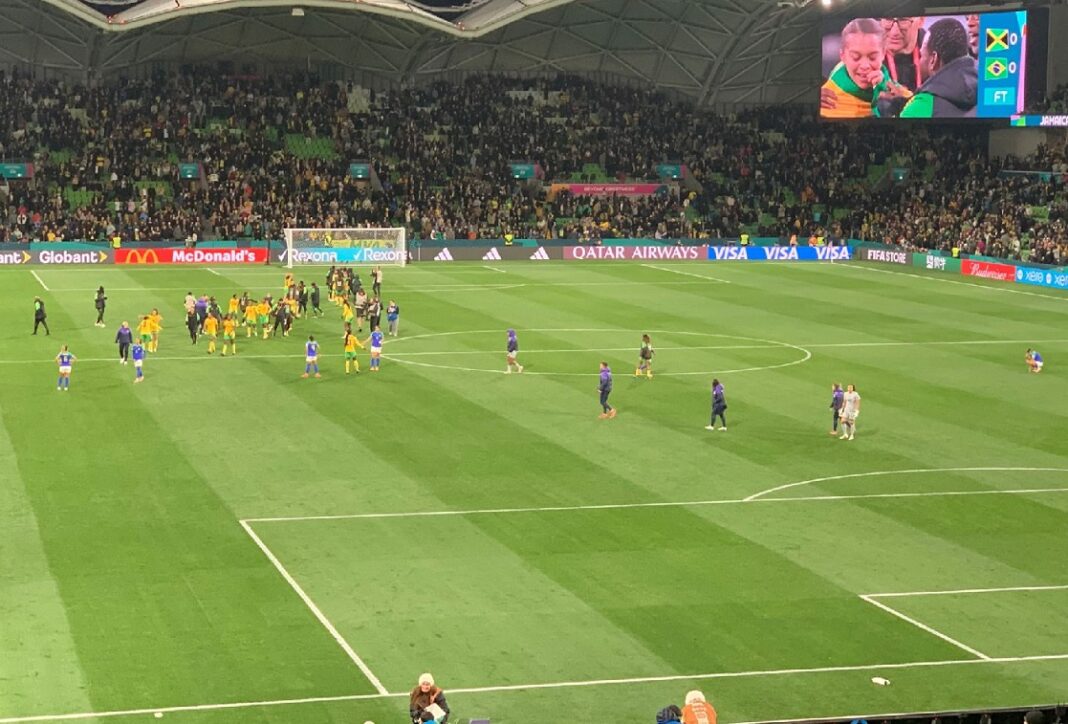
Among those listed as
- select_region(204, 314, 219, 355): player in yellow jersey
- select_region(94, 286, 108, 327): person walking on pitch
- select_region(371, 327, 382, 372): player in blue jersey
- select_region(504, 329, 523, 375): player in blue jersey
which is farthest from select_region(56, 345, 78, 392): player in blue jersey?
select_region(94, 286, 108, 327): person walking on pitch

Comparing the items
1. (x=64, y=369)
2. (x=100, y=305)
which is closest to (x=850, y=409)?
(x=64, y=369)

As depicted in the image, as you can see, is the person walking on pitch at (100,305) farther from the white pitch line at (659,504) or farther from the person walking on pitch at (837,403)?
the white pitch line at (659,504)

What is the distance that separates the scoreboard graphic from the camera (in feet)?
287

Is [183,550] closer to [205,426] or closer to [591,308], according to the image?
[205,426]

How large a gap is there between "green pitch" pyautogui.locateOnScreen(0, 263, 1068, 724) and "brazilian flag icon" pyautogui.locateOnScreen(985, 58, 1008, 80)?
115ft

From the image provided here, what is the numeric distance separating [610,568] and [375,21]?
79.9 m

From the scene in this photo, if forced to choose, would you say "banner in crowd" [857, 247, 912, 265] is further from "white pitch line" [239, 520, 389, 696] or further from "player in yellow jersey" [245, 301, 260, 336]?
"white pitch line" [239, 520, 389, 696]

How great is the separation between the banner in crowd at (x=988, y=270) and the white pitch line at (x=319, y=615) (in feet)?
191

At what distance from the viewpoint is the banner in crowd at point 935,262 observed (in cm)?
8637

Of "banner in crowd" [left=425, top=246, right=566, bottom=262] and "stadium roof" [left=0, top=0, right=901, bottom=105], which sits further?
"stadium roof" [left=0, top=0, right=901, bottom=105]

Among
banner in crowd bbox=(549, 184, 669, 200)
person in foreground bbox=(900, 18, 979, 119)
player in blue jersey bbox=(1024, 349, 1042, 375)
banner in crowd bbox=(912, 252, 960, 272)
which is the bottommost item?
player in blue jersey bbox=(1024, 349, 1042, 375)

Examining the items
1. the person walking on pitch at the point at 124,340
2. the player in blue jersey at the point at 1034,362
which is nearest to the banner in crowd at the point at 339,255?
the person walking on pitch at the point at 124,340

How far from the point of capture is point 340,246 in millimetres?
85375

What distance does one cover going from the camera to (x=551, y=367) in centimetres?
5162
